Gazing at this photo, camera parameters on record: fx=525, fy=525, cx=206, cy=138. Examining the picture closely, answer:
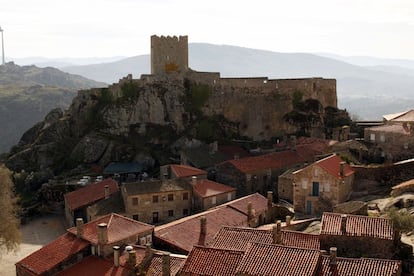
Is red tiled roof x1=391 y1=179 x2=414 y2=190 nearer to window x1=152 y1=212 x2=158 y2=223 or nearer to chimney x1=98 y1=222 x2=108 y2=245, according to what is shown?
window x1=152 y1=212 x2=158 y2=223

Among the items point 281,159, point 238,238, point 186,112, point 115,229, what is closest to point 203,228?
point 115,229

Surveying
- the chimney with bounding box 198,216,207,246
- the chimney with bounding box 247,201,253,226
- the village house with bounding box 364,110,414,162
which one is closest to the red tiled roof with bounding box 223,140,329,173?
the village house with bounding box 364,110,414,162

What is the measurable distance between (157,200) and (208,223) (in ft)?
36.9

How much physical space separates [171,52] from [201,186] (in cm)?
3174

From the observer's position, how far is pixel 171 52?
83562 millimetres

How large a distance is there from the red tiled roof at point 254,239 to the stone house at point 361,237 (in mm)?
941

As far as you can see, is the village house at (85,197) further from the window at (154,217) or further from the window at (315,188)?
the window at (315,188)

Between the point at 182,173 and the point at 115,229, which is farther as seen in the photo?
the point at 182,173

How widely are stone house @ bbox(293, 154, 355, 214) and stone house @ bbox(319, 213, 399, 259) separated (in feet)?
42.0

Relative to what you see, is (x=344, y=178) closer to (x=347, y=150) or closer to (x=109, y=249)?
(x=347, y=150)

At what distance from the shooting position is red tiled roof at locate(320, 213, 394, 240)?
107 feet

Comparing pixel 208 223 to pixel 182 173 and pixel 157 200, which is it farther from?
pixel 182 173

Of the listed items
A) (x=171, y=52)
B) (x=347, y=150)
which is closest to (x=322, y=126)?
(x=347, y=150)

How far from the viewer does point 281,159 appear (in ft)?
216
